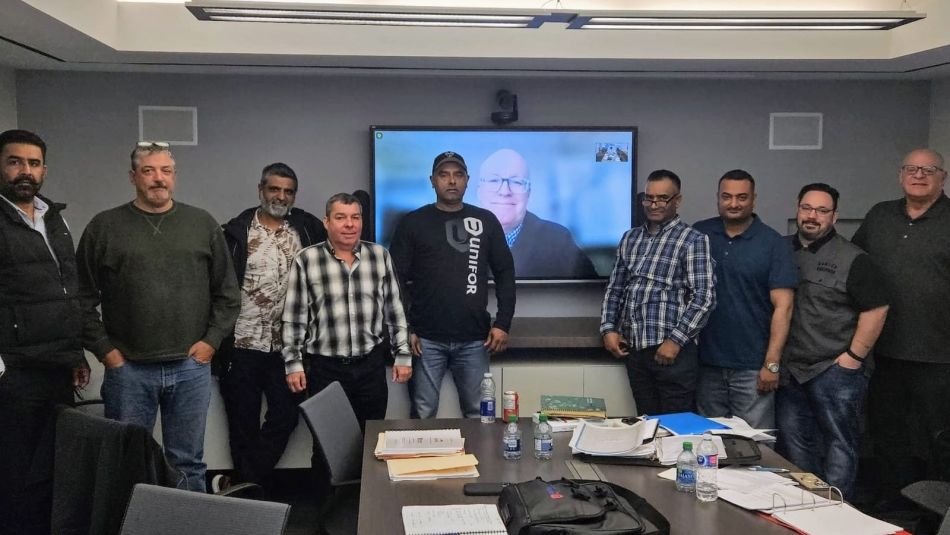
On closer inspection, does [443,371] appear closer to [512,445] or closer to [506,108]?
[512,445]

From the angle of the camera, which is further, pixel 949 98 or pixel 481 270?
pixel 949 98

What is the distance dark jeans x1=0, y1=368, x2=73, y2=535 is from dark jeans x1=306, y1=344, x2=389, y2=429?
1071 millimetres

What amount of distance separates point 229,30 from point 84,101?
1262mm

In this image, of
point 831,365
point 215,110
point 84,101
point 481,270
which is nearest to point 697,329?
point 831,365

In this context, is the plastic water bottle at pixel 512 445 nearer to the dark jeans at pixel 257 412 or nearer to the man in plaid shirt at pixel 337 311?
the man in plaid shirt at pixel 337 311

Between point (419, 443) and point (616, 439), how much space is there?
675 millimetres

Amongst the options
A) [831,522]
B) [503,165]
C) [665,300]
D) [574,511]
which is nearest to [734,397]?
[665,300]

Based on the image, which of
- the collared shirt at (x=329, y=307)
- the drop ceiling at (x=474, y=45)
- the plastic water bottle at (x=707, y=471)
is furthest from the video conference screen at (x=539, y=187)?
the plastic water bottle at (x=707, y=471)

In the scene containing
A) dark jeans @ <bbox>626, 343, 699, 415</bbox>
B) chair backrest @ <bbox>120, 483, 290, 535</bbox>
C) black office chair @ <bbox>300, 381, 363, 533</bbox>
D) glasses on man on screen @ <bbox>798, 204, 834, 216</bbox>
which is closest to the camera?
chair backrest @ <bbox>120, 483, 290, 535</bbox>

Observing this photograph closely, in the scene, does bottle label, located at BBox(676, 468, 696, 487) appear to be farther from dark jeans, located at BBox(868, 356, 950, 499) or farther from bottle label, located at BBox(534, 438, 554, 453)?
dark jeans, located at BBox(868, 356, 950, 499)

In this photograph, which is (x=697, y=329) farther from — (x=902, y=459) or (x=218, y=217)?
(x=218, y=217)

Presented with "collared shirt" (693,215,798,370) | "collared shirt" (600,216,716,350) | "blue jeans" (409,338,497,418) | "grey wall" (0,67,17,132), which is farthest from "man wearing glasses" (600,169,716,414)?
"grey wall" (0,67,17,132)

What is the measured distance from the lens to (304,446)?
4.29m

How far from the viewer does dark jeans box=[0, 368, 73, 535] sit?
117 inches
